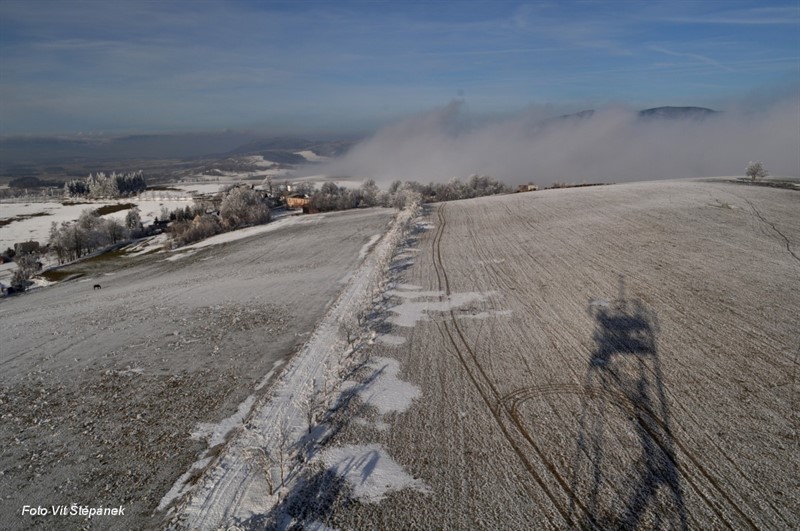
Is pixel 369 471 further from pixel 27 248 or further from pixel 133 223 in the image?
pixel 133 223

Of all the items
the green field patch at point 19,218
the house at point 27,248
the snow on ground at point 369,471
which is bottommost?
the green field patch at point 19,218

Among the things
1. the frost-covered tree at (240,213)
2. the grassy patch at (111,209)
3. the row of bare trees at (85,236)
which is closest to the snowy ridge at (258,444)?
the frost-covered tree at (240,213)

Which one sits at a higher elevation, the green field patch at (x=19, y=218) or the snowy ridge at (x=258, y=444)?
the snowy ridge at (x=258, y=444)

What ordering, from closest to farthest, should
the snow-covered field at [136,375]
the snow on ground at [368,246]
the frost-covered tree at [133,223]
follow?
the snow-covered field at [136,375]
the snow on ground at [368,246]
the frost-covered tree at [133,223]

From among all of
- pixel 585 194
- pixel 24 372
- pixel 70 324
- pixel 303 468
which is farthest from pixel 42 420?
pixel 585 194

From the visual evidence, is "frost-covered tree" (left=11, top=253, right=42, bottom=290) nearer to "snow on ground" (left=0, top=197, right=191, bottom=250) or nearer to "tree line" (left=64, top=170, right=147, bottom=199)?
"snow on ground" (left=0, top=197, right=191, bottom=250)

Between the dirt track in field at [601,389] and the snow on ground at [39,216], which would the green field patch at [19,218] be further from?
the dirt track in field at [601,389]
